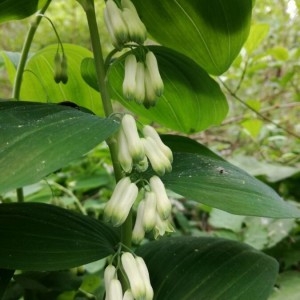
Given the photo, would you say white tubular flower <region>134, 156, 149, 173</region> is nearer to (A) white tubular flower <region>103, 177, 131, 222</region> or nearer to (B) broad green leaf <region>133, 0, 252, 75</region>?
(A) white tubular flower <region>103, 177, 131, 222</region>

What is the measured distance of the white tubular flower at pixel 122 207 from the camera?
0.52m

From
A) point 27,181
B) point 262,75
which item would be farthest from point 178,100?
point 262,75

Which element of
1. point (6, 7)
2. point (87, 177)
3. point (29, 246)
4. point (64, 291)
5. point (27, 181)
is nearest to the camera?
point (27, 181)

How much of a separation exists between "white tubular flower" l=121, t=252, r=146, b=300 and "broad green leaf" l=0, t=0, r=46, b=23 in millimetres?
433

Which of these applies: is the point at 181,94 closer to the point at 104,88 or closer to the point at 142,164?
the point at 104,88

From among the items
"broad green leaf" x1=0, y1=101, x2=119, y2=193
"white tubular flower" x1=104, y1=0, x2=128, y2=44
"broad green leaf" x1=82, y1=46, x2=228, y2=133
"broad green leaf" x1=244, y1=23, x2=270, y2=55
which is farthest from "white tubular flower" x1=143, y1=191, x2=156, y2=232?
"broad green leaf" x1=244, y1=23, x2=270, y2=55

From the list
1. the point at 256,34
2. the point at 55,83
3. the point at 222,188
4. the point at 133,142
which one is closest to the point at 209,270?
the point at 222,188

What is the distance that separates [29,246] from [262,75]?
2753 millimetres

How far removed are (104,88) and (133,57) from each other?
63mm

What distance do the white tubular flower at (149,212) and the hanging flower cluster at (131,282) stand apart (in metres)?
0.04

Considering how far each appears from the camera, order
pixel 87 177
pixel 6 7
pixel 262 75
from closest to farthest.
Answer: pixel 6 7, pixel 87 177, pixel 262 75

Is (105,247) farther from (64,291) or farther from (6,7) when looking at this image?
(6,7)

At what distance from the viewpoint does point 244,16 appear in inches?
27.9

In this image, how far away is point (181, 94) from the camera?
91 centimetres
